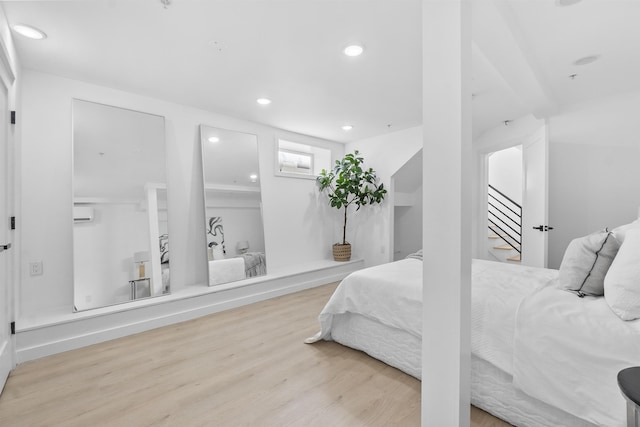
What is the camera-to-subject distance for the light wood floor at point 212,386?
1.60 m

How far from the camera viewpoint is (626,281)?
1350mm

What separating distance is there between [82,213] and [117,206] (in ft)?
0.92

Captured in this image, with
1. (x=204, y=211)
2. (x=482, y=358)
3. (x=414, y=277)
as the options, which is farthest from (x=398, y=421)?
(x=204, y=211)

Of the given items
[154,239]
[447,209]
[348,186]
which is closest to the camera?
[447,209]

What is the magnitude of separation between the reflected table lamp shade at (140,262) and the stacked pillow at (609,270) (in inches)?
138

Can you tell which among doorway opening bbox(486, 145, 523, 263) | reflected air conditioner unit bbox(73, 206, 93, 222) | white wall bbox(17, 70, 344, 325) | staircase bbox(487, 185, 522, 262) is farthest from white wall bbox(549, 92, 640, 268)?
reflected air conditioner unit bbox(73, 206, 93, 222)

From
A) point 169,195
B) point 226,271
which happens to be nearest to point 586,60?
point 226,271

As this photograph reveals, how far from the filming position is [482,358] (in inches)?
62.9

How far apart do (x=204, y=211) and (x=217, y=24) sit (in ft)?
6.98

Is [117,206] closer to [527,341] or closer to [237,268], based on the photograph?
[237,268]

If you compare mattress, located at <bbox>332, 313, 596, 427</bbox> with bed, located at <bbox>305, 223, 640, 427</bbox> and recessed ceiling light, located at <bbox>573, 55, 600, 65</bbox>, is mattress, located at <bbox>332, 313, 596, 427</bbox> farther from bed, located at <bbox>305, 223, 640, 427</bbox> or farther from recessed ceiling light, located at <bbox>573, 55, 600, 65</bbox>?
recessed ceiling light, located at <bbox>573, 55, 600, 65</bbox>

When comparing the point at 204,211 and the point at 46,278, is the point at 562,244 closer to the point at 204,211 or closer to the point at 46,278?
the point at 204,211

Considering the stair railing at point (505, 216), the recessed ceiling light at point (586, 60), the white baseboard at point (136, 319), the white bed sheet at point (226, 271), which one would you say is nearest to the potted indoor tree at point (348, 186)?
the white baseboard at point (136, 319)

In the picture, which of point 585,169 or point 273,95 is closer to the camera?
point 273,95
